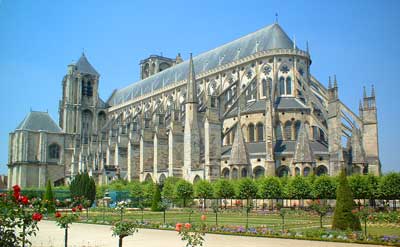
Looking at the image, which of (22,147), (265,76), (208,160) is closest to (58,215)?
(208,160)

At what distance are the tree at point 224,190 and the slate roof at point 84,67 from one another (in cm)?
5694

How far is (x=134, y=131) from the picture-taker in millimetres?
63719

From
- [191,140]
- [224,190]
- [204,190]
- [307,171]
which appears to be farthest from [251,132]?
[224,190]

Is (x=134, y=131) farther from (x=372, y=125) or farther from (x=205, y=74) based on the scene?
(x=372, y=125)

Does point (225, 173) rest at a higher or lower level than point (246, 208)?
higher

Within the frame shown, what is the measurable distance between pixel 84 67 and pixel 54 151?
1843 centimetres

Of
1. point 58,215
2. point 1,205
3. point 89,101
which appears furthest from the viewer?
point 89,101

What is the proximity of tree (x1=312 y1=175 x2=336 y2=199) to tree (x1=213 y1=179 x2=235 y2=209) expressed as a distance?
724 cm

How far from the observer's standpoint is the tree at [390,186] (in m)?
34.2

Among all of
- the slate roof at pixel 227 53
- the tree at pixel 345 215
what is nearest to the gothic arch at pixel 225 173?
the slate roof at pixel 227 53

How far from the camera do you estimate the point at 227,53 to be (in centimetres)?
6331

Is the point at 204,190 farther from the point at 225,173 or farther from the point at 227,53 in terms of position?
the point at 227,53

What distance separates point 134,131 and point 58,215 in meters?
50.4

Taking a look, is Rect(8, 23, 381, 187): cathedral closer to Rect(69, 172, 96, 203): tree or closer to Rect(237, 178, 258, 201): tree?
Rect(237, 178, 258, 201): tree
